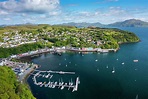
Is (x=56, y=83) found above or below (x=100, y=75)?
above

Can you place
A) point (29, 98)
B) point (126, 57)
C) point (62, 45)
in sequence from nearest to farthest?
point (29, 98) < point (126, 57) < point (62, 45)

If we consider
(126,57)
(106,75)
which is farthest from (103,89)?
(126,57)

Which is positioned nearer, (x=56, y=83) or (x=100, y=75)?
(x=56, y=83)

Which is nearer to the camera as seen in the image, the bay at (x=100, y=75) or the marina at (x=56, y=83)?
the bay at (x=100, y=75)

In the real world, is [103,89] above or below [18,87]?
below

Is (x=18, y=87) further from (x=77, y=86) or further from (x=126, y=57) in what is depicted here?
(x=126, y=57)

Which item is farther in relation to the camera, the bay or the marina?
the marina

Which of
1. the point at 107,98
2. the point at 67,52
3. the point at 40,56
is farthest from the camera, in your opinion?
the point at 67,52

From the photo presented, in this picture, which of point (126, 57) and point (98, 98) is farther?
point (126, 57)
